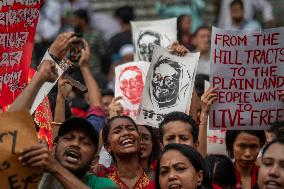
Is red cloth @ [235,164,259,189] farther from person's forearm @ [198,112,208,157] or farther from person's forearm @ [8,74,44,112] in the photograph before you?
person's forearm @ [8,74,44,112]

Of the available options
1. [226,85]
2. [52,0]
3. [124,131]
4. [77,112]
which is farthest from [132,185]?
[52,0]

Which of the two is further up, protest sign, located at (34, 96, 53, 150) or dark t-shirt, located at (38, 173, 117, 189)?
protest sign, located at (34, 96, 53, 150)

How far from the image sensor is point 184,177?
26.2 ft

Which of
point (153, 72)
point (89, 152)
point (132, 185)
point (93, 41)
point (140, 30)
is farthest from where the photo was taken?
point (93, 41)

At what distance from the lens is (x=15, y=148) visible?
7.12 meters

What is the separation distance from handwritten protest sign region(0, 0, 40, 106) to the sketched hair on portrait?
6.06 feet

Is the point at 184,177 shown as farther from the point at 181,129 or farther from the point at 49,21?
the point at 49,21

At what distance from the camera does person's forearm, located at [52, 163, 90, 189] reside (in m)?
7.29

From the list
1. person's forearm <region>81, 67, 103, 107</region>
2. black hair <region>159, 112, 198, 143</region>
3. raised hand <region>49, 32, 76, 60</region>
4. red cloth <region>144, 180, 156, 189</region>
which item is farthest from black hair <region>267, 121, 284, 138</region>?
person's forearm <region>81, 67, 103, 107</region>

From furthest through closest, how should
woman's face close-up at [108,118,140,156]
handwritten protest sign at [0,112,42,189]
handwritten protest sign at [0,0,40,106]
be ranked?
woman's face close-up at [108,118,140,156]
handwritten protest sign at [0,0,40,106]
handwritten protest sign at [0,112,42,189]

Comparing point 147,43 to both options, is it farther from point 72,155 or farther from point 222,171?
point 72,155

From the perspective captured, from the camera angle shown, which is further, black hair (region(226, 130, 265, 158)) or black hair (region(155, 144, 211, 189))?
black hair (region(226, 130, 265, 158))

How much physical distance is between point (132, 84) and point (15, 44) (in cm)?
255

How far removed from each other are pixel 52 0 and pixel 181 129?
795cm
